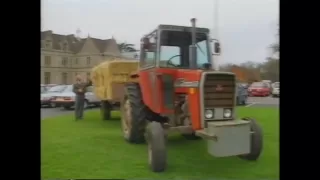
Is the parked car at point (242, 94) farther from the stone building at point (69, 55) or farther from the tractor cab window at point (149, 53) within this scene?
the stone building at point (69, 55)

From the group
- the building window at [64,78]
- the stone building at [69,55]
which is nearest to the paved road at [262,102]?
the stone building at [69,55]

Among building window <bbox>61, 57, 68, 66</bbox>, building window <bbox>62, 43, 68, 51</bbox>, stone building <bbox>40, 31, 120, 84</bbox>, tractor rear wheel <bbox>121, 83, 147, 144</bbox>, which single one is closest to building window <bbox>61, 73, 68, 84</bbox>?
stone building <bbox>40, 31, 120, 84</bbox>

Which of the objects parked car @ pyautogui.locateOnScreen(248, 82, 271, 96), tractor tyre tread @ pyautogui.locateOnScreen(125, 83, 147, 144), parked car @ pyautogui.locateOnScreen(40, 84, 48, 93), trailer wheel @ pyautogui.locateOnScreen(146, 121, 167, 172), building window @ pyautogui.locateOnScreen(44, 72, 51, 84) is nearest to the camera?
parked car @ pyautogui.locateOnScreen(40, 84, 48, 93)

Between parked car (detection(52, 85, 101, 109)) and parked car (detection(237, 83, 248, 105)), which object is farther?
parked car (detection(52, 85, 101, 109))

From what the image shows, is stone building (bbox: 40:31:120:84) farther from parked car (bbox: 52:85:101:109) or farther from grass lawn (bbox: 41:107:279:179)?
grass lawn (bbox: 41:107:279:179)

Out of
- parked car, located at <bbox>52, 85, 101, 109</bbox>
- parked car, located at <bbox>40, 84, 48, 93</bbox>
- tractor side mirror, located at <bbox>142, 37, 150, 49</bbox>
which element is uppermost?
tractor side mirror, located at <bbox>142, 37, 150, 49</bbox>
